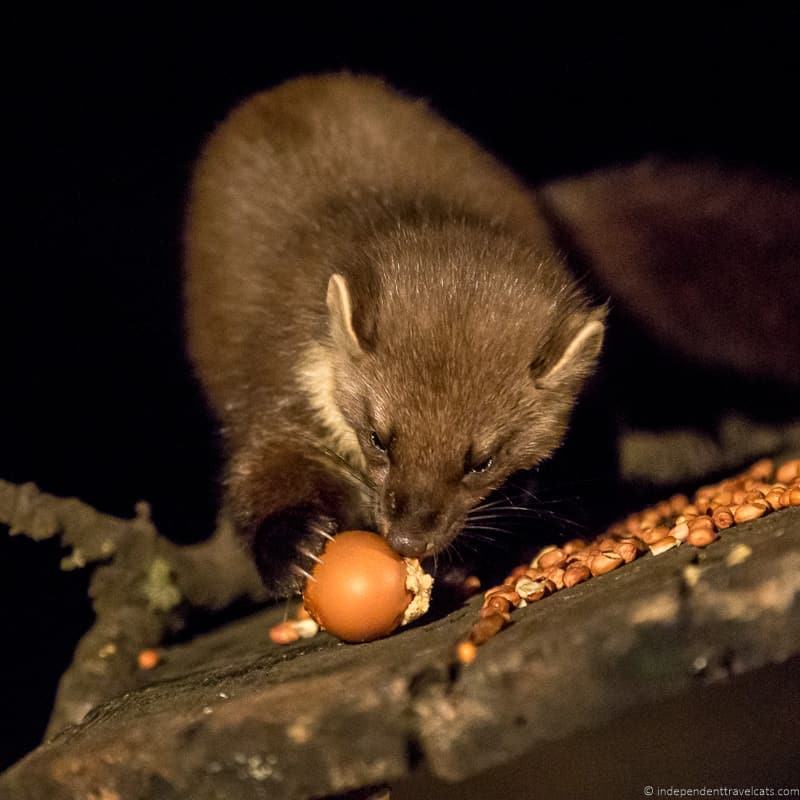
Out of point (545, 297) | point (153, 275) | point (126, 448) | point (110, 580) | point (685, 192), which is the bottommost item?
point (110, 580)

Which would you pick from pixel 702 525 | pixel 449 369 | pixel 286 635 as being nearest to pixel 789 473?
pixel 702 525

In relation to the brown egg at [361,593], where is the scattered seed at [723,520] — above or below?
above

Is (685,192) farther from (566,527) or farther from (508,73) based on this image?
(566,527)

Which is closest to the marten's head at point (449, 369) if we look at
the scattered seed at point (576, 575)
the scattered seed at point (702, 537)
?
the scattered seed at point (576, 575)

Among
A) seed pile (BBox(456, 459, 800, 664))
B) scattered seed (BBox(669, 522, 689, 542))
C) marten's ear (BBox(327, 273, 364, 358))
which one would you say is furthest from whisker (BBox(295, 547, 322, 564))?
scattered seed (BBox(669, 522, 689, 542))

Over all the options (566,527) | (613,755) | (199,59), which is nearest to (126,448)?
(199,59)

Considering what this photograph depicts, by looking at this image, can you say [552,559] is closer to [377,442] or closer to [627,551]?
[627,551]

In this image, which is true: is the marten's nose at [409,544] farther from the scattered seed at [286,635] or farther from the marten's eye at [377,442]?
the scattered seed at [286,635]
